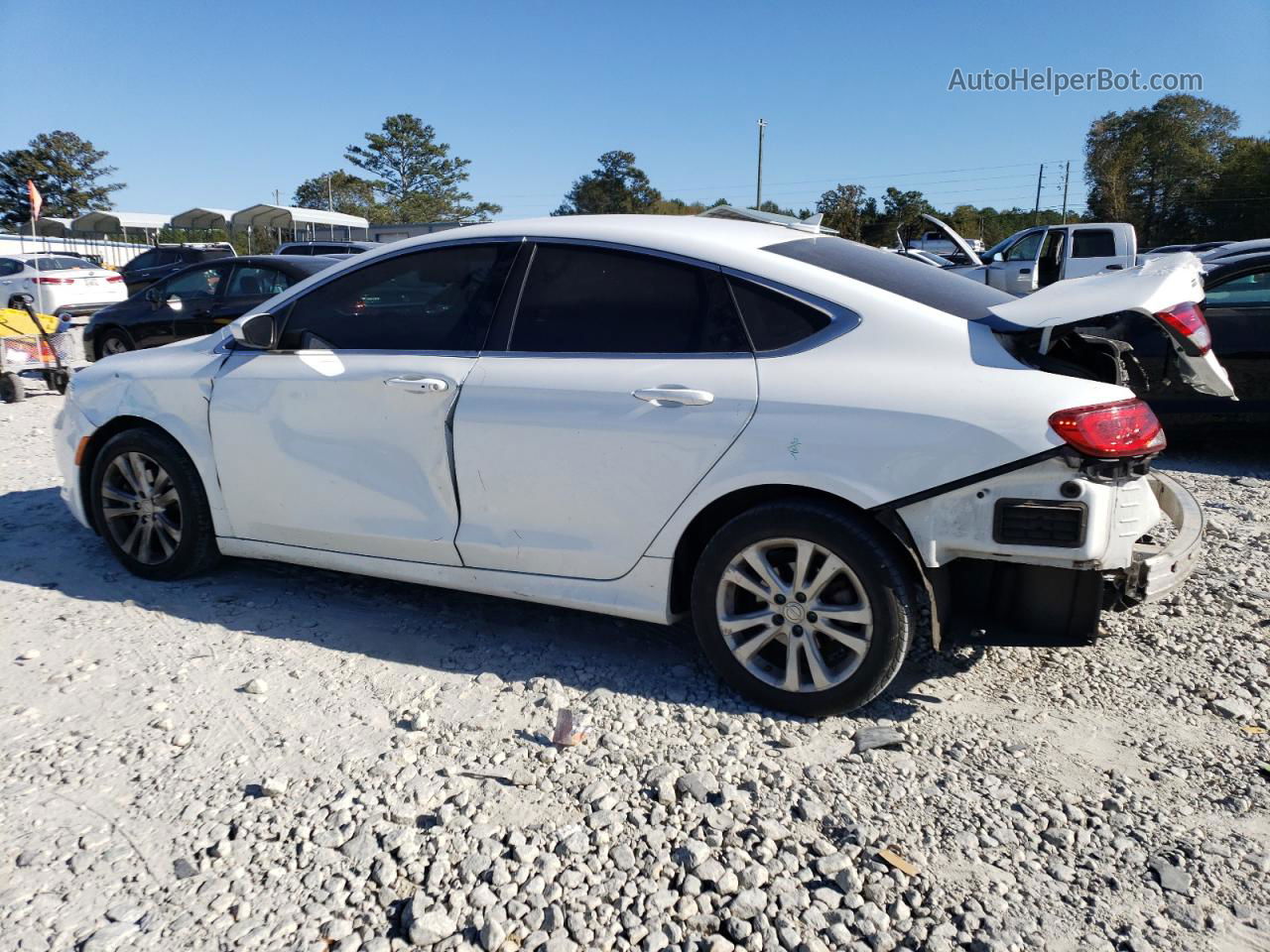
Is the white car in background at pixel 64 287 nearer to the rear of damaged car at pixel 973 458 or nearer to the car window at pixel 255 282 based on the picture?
the car window at pixel 255 282

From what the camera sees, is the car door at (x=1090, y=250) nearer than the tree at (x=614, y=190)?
Yes

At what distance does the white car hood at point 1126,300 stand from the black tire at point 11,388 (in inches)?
395

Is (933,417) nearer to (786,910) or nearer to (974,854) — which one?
(974,854)

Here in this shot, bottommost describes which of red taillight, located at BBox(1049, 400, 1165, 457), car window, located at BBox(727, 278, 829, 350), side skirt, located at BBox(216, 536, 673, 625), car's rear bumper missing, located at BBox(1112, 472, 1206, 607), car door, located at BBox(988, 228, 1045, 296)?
side skirt, located at BBox(216, 536, 673, 625)

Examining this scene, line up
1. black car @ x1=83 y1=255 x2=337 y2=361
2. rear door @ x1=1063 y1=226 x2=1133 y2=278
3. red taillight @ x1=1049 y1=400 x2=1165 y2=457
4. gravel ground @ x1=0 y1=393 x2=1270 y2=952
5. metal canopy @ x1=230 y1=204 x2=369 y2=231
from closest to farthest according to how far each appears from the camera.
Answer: gravel ground @ x1=0 y1=393 x2=1270 y2=952 < red taillight @ x1=1049 y1=400 x2=1165 y2=457 < black car @ x1=83 y1=255 x2=337 y2=361 < rear door @ x1=1063 y1=226 x2=1133 y2=278 < metal canopy @ x1=230 y1=204 x2=369 y2=231

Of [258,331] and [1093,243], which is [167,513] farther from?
[1093,243]

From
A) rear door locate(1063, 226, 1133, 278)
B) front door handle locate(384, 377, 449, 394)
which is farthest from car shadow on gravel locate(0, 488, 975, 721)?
rear door locate(1063, 226, 1133, 278)

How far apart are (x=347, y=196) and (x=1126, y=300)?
77.0 metres

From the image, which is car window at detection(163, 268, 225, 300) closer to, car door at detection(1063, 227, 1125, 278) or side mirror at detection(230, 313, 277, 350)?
side mirror at detection(230, 313, 277, 350)

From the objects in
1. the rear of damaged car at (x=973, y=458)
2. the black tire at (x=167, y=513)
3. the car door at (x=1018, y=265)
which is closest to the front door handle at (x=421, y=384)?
the rear of damaged car at (x=973, y=458)

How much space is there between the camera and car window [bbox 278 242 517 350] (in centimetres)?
379

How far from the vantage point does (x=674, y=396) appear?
10.7 feet

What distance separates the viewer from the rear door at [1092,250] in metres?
17.8

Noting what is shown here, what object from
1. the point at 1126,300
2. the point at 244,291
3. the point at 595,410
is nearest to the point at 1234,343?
the point at 1126,300
